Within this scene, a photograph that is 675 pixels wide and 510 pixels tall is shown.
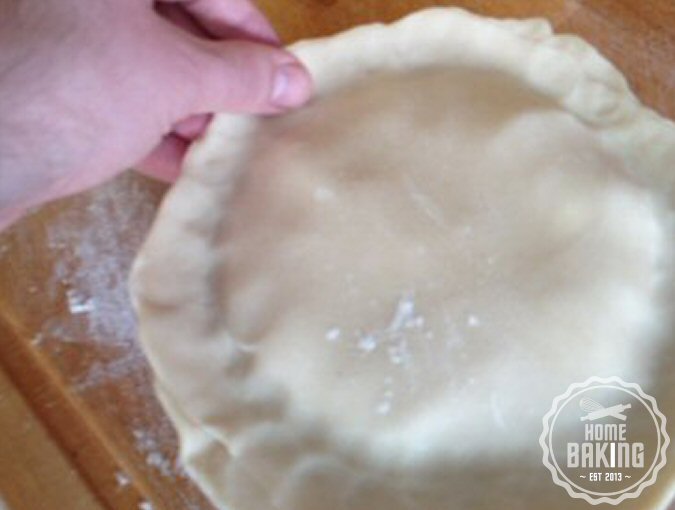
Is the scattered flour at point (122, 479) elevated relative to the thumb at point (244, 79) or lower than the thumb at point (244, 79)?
lower

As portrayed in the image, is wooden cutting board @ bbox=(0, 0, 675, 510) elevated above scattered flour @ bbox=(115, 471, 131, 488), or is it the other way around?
wooden cutting board @ bbox=(0, 0, 675, 510)

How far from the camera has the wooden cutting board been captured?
0.96 meters

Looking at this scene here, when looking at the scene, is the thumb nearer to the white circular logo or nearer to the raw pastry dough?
the raw pastry dough

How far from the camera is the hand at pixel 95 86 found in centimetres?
77

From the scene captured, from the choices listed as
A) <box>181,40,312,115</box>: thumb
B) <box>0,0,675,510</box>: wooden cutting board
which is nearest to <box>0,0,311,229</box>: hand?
<box>181,40,312,115</box>: thumb

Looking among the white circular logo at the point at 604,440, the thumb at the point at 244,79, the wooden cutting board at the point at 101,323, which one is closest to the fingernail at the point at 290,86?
the thumb at the point at 244,79

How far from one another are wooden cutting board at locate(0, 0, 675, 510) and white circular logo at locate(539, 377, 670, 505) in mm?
392

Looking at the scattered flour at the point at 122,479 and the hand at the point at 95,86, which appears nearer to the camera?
the hand at the point at 95,86

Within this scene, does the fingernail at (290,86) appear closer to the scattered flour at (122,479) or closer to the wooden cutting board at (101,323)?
the wooden cutting board at (101,323)

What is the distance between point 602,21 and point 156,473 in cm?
76

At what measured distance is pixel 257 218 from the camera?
0.88 meters

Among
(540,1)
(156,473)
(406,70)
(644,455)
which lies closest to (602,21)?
(540,1)

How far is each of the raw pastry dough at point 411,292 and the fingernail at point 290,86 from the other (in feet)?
0.08

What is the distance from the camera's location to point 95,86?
0.79 meters
